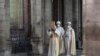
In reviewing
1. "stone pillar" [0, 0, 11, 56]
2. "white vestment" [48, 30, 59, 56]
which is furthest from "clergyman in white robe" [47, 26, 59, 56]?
"stone pillar" [0, 0, 11, 56]

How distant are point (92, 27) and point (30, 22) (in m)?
16.5

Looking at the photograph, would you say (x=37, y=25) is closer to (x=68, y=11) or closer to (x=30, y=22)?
(x=30, y=22)

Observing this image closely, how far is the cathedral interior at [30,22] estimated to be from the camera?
12844 mm

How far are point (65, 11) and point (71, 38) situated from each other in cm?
913

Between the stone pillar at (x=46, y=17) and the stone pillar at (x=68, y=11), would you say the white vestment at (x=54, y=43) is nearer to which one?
the stone pillar at (x=46, y=17)

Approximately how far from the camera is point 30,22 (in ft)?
64.3

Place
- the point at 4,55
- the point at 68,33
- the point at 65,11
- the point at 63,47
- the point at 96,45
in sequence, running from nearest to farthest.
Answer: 1. the point at 96,45
2. the point at 4,55
3. the point at 68,33
4. the point at 63,47
5. the point at 65,11

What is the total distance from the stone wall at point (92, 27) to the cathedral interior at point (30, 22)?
7.58 meters

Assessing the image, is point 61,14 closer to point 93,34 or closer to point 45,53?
point 45,53

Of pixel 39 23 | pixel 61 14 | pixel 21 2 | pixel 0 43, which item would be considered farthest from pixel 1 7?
pixel 61 14

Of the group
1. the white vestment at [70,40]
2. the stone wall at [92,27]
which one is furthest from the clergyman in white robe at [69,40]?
the stone wall at [92,27]

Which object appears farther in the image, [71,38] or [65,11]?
[65,11]

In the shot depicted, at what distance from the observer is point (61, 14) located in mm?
23391

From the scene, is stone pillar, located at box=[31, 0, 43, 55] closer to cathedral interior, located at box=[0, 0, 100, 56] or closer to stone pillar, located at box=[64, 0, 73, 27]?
cathedral interior, located at box=[0, 0, 100, 56]
